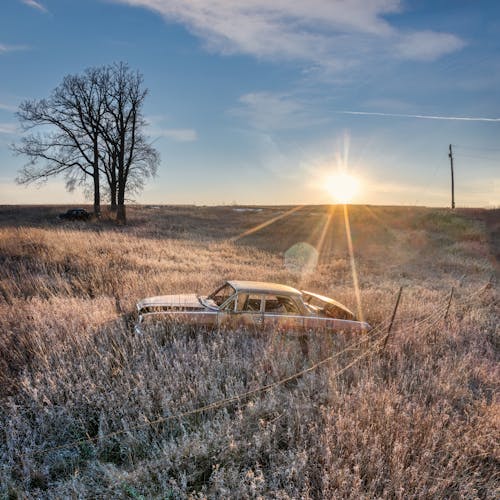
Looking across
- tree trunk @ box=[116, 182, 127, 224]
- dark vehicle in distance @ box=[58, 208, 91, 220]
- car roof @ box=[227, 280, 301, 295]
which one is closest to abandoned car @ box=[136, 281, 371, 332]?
car roof @ box=[227, 280, 301, 295]

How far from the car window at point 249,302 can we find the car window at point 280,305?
18cm

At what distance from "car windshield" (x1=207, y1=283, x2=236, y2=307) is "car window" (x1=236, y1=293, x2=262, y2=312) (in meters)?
0.19

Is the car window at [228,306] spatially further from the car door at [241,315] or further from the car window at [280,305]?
the car window at [280,305]

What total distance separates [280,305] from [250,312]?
0.68m

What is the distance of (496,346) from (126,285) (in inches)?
307

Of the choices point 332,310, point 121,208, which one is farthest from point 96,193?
point 332,310

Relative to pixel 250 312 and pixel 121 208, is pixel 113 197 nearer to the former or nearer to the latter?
pixel 121 208

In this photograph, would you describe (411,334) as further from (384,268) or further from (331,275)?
(384,268)

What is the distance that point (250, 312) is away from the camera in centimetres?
575

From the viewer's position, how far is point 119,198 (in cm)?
3228

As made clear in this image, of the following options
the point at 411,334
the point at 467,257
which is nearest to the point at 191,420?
the point at 411,334

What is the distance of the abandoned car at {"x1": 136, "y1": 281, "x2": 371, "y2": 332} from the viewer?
5.60 metres

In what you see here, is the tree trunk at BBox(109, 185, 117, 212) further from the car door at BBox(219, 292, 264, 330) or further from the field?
the car door at BBox(219, 292, 264, 330)

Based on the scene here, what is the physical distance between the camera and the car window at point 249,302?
19.0 ft
